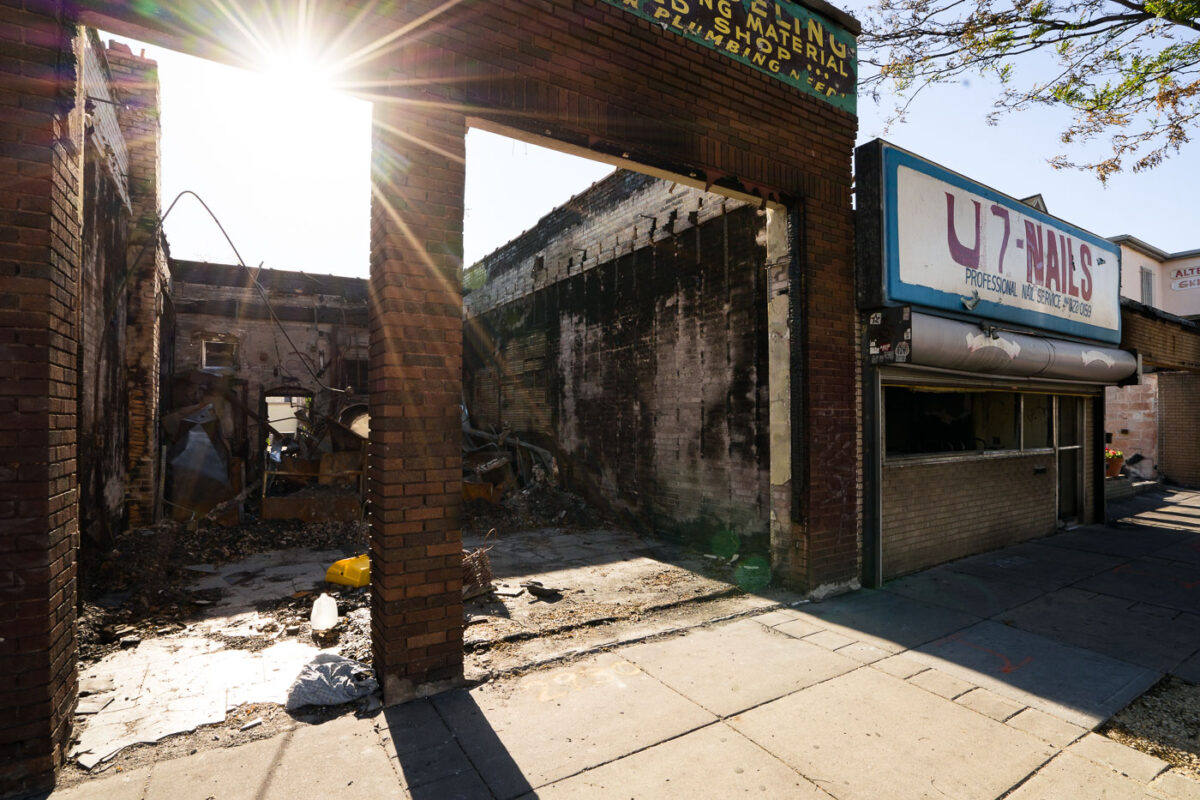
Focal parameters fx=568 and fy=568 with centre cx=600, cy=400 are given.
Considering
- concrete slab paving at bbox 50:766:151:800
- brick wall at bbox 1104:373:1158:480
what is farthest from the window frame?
brick wall at bbox 1104:373:1158:480

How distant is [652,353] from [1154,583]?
6.37 meters

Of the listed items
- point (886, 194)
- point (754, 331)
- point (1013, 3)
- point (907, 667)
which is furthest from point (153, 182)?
point (1013, 3)

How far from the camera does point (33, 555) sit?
2715 millimetres

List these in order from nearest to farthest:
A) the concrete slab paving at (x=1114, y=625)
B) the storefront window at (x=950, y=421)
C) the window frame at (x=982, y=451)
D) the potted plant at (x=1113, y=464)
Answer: the concrete slab paving at (x=1114, y=625) < the window frame at (x=982, y=451) < the storefront window at (x=950, y=421) < the potted plant at (x=1113, y=464)

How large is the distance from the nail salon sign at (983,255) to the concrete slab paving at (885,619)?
3.01 meters

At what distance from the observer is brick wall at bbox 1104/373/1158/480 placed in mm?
15422

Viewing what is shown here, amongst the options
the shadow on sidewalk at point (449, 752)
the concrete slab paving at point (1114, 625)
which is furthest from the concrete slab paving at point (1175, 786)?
the shadow on sidewalk at point (449, 752)

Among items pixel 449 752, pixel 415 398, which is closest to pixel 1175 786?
pixel 449 752

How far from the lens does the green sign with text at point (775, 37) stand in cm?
481

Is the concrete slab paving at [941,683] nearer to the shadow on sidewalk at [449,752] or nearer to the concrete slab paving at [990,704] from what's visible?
the concrete slab paving at [990,704]

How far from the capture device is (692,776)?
2.81m

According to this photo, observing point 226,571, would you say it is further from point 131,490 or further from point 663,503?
point 663,503

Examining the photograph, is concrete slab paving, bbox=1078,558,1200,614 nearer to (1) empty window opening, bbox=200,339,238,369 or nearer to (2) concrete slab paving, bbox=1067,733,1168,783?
(2) concrete slab paving, bbox=1067,733,1168,783

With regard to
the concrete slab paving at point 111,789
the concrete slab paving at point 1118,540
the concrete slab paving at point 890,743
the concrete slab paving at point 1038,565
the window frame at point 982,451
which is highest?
the window frame at point 982,451
